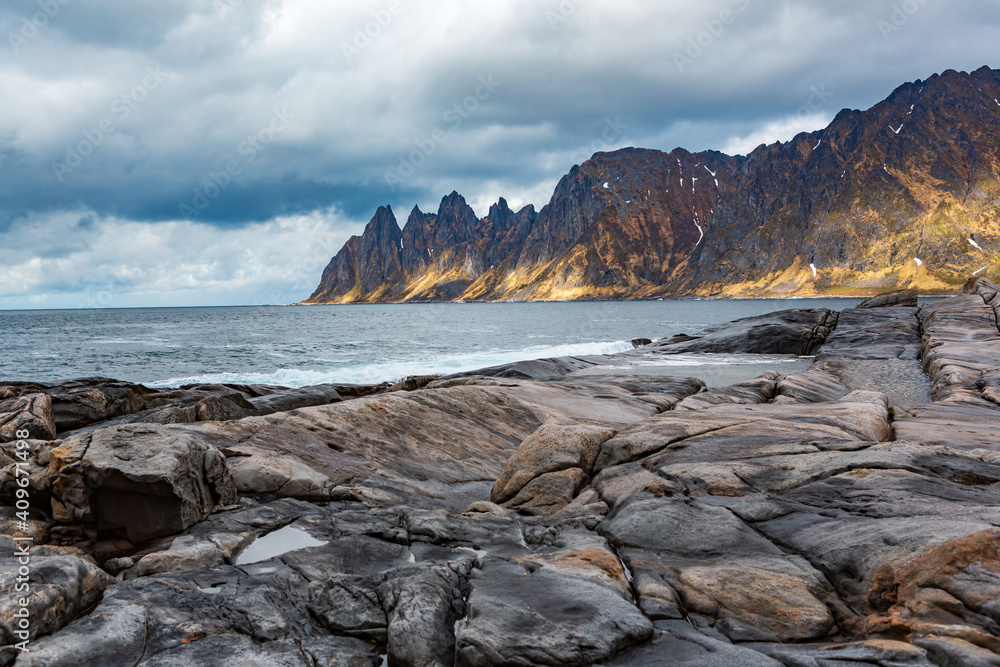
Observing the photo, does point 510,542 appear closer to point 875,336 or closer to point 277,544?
point 277,544

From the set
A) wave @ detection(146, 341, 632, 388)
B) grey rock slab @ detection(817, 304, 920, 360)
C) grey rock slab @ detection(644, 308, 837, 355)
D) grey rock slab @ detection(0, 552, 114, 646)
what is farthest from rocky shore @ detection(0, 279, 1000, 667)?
grey rock slab @ detection(644, 308, 837, 355)

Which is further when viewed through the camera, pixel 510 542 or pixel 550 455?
pixel 550 455

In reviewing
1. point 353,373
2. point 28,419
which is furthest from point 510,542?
point 353,373

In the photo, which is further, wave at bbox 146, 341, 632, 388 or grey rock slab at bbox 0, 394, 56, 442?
wave at bbox 146, 341, 632, 388

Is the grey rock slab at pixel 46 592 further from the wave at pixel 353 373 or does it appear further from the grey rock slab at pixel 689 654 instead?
the wave at pixel 353 373

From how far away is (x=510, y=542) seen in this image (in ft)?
24.0

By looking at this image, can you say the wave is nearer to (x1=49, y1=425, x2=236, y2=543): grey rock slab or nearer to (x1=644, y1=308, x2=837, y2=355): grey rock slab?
(x1=644, y1=308, x2=837, y2=355): grey rock slab

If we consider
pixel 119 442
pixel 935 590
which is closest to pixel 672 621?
pixel 935 590

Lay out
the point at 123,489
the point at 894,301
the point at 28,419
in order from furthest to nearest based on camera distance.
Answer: the point at 894,301
the point at 28,419
the point at 123,489

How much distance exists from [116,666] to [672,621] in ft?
15.6

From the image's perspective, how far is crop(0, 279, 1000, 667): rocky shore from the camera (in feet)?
14.9

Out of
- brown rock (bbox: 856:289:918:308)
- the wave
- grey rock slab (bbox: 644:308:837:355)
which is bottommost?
the wave

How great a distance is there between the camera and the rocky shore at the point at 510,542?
4527 mm

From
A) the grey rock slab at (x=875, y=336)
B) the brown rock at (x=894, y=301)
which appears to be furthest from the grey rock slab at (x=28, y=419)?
the brown rock at (x=894, y=301)
